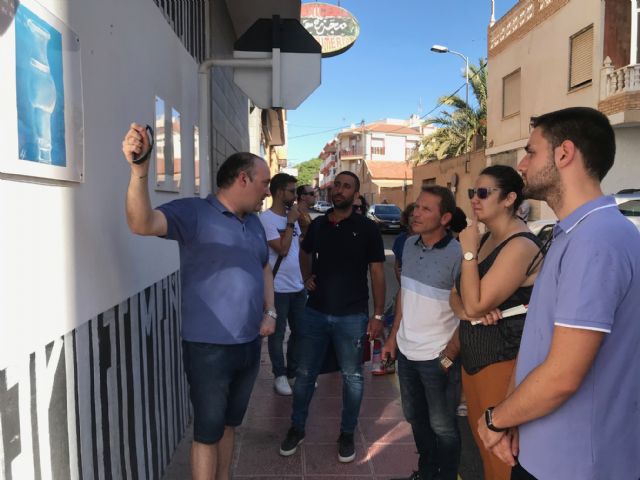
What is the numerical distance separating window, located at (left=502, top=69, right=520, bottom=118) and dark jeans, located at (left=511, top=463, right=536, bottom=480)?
19508 mm

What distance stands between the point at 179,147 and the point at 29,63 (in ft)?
6.61

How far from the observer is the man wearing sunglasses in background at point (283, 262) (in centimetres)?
432

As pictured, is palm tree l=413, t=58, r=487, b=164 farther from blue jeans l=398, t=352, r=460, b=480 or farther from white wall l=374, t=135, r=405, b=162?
white wall l=374, t=135, r=405, b=162

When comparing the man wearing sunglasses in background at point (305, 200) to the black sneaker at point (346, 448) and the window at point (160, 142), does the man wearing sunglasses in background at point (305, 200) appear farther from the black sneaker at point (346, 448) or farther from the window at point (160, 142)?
the black sneaker at point (346, 448)

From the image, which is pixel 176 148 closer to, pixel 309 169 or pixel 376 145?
pixel 376 145

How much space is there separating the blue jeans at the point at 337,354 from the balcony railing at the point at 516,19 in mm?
16783

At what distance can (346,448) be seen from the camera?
345cm

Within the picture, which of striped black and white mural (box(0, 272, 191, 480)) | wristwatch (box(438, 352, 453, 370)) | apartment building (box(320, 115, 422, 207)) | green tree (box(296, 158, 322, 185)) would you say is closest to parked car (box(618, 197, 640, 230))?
wristwatch (box(438, 352, 453, 370))

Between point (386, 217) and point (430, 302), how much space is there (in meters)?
22.8

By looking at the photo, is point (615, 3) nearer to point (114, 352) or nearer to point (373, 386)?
point (373, 386)

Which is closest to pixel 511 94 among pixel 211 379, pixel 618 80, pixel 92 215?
pixel 618 80

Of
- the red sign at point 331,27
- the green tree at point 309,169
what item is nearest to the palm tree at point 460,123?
the red sign at point 331,27

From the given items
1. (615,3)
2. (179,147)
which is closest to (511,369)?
(179,147)

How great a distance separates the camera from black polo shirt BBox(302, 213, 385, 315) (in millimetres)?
3416
